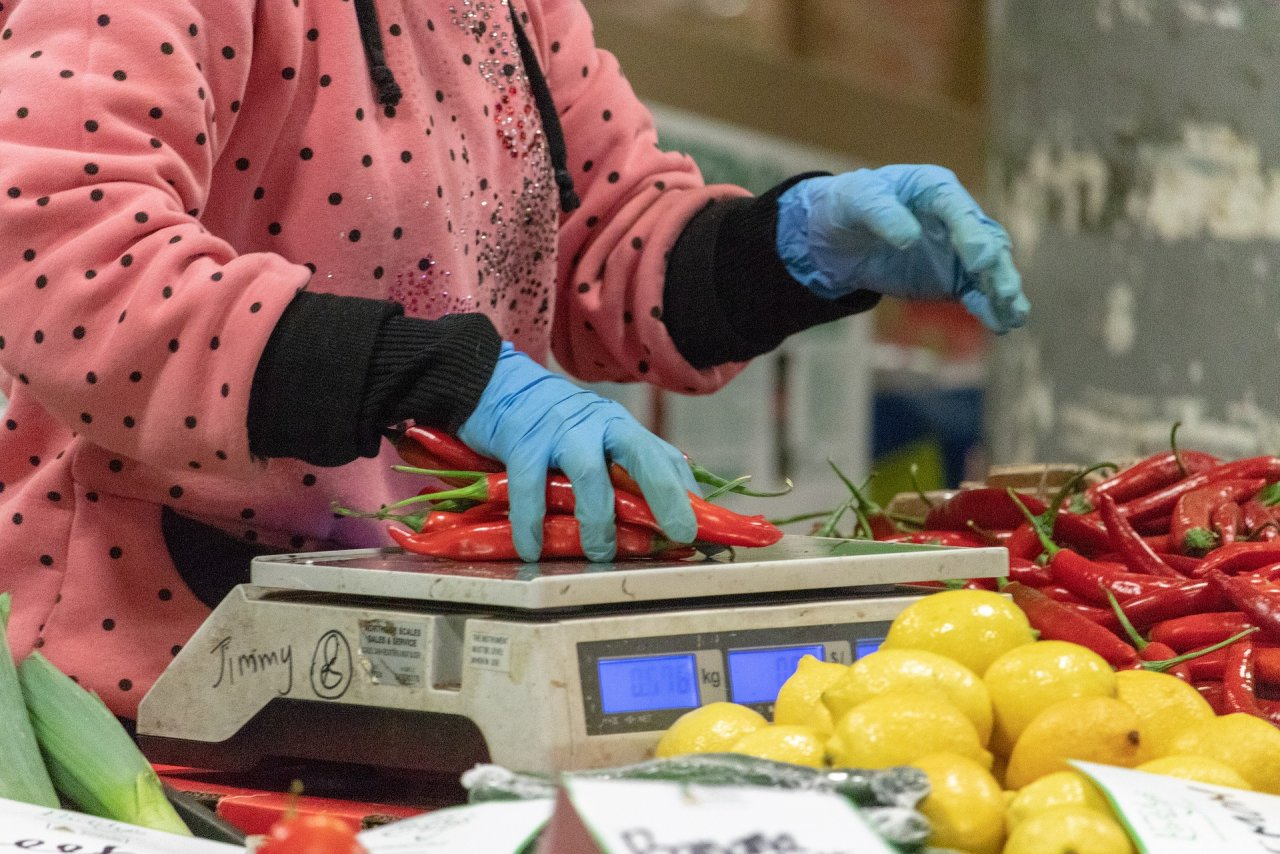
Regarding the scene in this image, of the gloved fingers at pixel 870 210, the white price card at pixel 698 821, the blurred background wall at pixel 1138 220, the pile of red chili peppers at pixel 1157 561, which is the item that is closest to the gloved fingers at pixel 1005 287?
the gloved fingers at pixel 870 210

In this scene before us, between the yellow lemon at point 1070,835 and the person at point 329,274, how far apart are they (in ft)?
1.72

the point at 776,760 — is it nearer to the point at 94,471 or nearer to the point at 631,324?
the point at 94,471

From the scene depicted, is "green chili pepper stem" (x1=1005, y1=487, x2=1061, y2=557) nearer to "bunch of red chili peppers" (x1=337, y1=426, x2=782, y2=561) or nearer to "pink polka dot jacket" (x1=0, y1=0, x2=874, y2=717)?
"pink polka dot jacket" (x1=0, y1=0, x2=874, y2=717)

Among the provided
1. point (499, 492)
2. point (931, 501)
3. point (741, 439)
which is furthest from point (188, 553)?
point (741, 439)

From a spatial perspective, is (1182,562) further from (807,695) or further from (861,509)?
(807,695)

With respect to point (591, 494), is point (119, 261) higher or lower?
higher

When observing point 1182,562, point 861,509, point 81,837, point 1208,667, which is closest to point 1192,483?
point 1182,562

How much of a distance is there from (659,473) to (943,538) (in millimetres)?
666

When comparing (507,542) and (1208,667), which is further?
(1208,667)

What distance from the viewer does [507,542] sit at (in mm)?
1486

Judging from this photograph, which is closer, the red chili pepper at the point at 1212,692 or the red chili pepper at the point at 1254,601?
the red chili pepper at the point at 1212,692

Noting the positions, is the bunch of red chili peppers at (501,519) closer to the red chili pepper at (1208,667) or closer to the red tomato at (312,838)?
the red chili pepper at (1208,667)

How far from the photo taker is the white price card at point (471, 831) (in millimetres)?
977

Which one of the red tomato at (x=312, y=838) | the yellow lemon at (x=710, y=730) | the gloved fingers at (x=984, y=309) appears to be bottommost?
the yellow lemon at (x=710, y=730)
